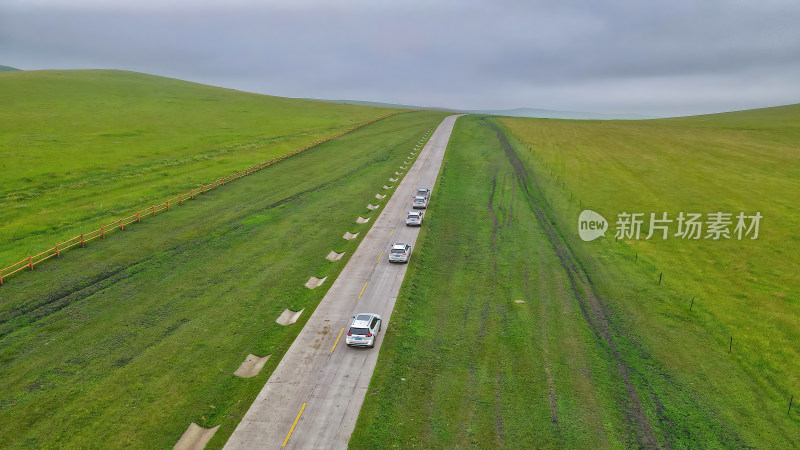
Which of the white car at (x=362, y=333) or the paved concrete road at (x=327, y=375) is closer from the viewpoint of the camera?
the paved concrete road at (x=327, y=375)

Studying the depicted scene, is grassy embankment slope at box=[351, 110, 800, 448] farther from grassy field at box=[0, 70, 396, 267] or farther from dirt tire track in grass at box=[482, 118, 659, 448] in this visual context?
grassy field at box=[0, 70, 396, 267]

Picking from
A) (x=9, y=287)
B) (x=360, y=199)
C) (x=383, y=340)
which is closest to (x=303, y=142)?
(x=360, y=199)

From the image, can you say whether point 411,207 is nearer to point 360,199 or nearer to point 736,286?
point 360,199

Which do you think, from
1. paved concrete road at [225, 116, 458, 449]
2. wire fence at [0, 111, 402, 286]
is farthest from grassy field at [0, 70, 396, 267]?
paved concrete road at [225, 116, 458, 449]

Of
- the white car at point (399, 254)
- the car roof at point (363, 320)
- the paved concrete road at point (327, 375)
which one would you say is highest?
the white car at point (399, 254)

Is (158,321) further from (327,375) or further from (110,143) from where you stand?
(110,143)

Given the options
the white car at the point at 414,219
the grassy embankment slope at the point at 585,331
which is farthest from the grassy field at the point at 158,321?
the grassy embankment slope at the point at 585,331

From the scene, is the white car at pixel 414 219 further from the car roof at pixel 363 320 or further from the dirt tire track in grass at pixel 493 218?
the car roof at pixel 363 320

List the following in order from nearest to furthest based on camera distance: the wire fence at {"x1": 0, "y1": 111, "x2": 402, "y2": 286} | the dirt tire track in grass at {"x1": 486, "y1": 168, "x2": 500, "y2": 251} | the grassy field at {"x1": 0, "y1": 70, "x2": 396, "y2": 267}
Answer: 1. the wire fence at {"x1": 0, "y1": 111, "x2": 402, "y2": 286}
2. the dirt tire track in grass at {"x1": 486, "y1": 168, "x2": 500, "y2": 251}
3. the grassy field at {"x1": 0, "y1": 70, "x2": 396, "y2": 267}
